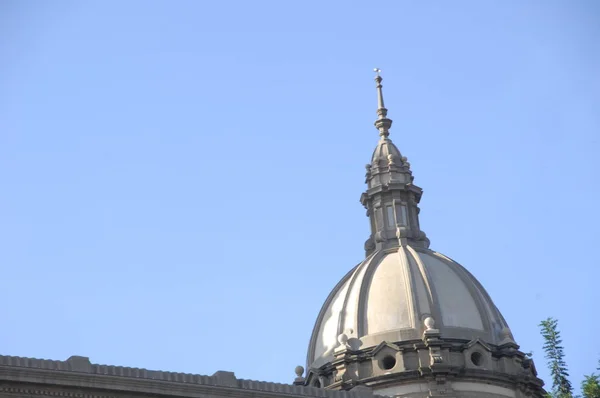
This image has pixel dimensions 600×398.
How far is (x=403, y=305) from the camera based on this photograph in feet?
278

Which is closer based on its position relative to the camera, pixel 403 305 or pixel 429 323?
pixel 429 323

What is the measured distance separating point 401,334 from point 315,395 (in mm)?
27255

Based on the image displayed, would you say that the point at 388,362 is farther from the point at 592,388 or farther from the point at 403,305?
the point at 592,388

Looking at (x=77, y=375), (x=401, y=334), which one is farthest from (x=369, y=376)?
(x=77, y=375)

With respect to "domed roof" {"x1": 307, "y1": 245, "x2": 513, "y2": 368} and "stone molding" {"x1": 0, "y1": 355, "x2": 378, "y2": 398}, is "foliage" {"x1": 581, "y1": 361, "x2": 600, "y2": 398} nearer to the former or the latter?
"stone molding" {"x1": 0, "y1": 355, "x2": 378, "y2": 398}

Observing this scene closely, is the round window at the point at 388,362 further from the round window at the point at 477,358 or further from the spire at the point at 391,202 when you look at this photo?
the spire at the point at 391,202

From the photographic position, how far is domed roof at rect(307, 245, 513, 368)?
84188mm

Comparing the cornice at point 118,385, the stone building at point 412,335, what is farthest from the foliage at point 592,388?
the stone building at point 412,335

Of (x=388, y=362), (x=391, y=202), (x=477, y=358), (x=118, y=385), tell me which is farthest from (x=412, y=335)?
(x=118, y=385)

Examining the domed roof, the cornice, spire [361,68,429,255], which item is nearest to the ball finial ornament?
the domed roof

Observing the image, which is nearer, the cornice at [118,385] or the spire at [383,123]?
the cornice at [118,385]

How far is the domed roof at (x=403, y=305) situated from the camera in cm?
8419

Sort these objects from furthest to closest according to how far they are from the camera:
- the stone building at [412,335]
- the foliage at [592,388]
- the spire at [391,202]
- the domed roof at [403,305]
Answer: the spire at [391,202], the domed roof at [403,305], the stone building at [412,335], the foliage at [592,388]

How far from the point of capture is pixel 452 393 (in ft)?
267
